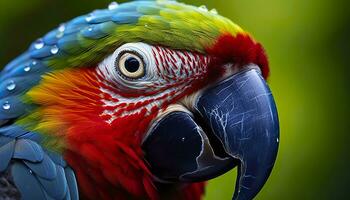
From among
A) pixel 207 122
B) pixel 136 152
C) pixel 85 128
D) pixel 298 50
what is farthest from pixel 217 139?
pixel 298 50

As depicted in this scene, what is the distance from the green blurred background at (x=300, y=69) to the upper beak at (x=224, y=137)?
52.8 inches

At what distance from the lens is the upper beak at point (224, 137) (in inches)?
77.0

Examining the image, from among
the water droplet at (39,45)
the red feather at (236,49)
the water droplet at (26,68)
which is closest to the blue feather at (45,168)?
the water droplet at (26,68)

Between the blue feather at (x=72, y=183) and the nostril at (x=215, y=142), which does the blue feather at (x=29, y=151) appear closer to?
the blue feather at (x=72, y=183)

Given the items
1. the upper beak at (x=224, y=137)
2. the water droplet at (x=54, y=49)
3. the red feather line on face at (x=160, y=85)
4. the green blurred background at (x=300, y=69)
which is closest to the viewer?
the upper beak at (x=224, y=137)

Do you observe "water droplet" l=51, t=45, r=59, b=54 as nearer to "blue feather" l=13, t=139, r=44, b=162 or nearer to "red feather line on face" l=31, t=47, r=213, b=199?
"red feather line on face" l=31, t=47, r=213, b=199

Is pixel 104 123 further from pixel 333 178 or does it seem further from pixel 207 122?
pixel 333 178

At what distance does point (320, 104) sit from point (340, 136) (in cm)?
20

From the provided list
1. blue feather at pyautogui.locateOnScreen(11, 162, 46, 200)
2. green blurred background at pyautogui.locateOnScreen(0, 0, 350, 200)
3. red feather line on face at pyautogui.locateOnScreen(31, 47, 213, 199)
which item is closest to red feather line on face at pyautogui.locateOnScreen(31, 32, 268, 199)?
red feather line on face at pyautogui.locateOnScreen(31, 47, 213, 199)

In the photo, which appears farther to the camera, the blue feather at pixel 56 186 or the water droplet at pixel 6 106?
the water droplet at pixel 6 106

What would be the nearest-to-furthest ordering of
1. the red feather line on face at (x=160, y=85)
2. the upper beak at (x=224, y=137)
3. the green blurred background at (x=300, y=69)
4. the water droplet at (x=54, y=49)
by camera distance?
1. the upper beak at (x=224, y=137)
2. the red feather line on face at (x=160, y=85)
3. the water droplet at (x=54, y=49)
4. the green blurred background at (x=300, y=69)

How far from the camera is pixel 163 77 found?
2082mm

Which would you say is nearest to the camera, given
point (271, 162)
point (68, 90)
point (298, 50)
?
point (271, 162)

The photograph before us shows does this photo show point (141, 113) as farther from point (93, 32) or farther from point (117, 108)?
point (93, 32)
